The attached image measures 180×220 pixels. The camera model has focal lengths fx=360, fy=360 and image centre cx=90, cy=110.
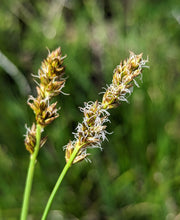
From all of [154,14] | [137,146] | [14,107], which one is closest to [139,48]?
[154,14]

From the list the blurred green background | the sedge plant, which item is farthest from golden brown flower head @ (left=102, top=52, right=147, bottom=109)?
the blurred green background

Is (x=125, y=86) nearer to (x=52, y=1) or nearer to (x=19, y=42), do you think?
(x=19, y=42)

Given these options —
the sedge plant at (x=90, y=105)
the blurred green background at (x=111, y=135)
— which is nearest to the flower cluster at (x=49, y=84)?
the sedge plant at (x=90, y=105)

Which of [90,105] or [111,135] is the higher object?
[111,135]

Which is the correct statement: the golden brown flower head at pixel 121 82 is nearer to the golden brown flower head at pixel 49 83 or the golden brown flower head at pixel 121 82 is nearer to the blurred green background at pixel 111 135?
the golden brown flower head at pixel 49 83

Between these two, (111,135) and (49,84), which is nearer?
(49,84)

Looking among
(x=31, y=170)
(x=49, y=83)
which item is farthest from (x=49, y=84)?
(x=31, y=170)

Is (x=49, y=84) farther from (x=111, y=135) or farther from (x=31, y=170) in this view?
(x=111, y=135)

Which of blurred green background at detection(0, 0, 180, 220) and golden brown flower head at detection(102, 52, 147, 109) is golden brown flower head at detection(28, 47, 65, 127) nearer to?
golden brown flower head at detection(102, 52, 147, 109)
